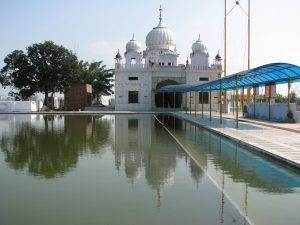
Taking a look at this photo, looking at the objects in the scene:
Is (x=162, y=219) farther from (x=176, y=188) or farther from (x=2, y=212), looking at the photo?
(x=2, y=212)

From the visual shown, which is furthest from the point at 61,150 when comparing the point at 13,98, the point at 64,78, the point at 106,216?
the point at 13,98

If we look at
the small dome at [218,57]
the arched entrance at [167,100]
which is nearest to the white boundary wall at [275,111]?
the arched entrance at [167,100]

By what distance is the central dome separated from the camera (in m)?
49.8

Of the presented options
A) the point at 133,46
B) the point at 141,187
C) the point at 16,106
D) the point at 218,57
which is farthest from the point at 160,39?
the point at 141,187

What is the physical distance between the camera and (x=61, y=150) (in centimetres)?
1234

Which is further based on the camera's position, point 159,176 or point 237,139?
point 237,139

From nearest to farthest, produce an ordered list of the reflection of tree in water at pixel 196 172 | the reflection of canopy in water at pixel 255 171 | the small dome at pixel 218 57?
the reflection of canopy in water at pixel 255 171 → the reflection of tree in water at pixel 196 172 → the small dome at pixel 218 57

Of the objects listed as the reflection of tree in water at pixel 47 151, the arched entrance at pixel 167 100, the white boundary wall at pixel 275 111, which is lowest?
the reflection of tree in water at pixel 47 151

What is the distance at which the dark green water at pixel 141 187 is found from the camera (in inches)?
229

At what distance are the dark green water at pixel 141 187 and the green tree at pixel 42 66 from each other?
32.5m

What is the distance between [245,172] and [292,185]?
1.47m

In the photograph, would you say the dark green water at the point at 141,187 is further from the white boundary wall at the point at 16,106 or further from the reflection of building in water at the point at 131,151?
the white boundary wall at the point at 16,106

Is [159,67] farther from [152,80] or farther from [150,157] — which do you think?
[150,157]

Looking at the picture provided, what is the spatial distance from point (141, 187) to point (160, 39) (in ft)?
143
